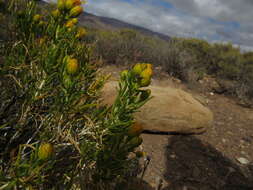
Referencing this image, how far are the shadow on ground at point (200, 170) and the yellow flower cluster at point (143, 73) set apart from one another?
6.36 feet

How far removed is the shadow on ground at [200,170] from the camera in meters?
2.71

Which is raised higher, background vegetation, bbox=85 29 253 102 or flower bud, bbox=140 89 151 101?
flower bud, bbox=140 89 151 101

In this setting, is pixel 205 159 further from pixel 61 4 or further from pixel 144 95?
pixel 61 4

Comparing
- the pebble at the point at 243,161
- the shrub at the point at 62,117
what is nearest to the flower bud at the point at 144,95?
the shrub at the point at 62,117

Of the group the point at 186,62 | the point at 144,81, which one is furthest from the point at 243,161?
the point at 186,62

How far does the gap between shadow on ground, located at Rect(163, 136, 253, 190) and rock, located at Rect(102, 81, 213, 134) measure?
0.25 metres

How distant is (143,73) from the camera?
952 mm

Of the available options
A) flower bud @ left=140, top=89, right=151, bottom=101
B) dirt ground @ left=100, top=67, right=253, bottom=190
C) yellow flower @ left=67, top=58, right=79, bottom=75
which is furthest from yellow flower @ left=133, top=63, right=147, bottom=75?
dirt ground @ left=100, top=67, right=253, bottom=190

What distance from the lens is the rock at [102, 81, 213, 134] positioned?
3.47 m

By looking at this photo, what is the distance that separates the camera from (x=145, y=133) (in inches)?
142

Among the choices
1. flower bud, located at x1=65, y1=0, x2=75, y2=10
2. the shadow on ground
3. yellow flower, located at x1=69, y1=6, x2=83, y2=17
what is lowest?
the shadow on ground

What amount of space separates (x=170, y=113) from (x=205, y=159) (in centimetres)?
88

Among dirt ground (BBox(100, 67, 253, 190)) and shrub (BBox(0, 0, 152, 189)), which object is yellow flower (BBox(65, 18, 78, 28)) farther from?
dirt ground (BBox(100, 67, 253, 190))

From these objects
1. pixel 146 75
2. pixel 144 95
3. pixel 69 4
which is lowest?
pixel 144 95
